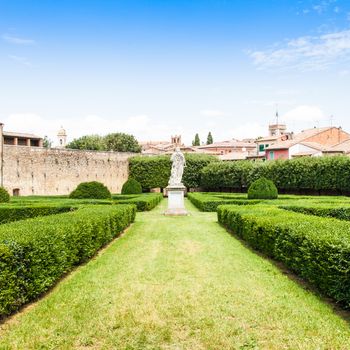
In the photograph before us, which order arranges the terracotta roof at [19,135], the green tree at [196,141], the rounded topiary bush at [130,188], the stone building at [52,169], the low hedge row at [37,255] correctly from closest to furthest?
the low hedge row at [37,255] < the rounded topiary bush at [130,188] < the stone building at [52,169] < the terracotta roof at [19,135] < the green tree at [196,141]

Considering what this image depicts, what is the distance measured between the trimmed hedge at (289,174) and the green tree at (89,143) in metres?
31.0

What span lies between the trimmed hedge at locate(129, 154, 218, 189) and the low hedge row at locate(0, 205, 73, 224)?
90.9 feet

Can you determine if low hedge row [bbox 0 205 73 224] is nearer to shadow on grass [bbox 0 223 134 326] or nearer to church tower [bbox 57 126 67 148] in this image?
shadow on grass [bbox 0 223 134 326]

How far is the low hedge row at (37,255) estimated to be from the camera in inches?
203

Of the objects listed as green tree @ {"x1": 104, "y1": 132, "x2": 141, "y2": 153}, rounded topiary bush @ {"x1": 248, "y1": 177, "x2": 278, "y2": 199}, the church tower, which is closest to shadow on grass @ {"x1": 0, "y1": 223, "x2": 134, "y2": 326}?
rounded topiary bush @ {"x1": 248, "y1": 177, "x2": 278, "y2": 199}

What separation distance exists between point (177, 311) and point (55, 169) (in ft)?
111

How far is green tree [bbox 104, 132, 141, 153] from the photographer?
70000 millimetres

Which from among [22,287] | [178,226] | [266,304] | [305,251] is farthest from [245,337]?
[178,226]

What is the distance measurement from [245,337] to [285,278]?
292cm

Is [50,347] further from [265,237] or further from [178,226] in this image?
[178,226]

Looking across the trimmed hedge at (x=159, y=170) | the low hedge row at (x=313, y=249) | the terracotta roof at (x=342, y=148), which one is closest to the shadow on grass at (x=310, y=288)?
the low hedge row at (x=313, y=249)

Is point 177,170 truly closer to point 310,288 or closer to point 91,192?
point 91,192

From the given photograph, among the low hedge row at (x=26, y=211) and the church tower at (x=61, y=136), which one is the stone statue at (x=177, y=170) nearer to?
the low hedge row at (x=26, y=211)

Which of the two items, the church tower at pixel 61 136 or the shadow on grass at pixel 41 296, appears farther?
the church tower at pixel 61 136
